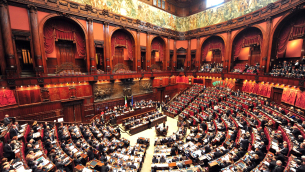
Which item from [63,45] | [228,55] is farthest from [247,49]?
[63,45]

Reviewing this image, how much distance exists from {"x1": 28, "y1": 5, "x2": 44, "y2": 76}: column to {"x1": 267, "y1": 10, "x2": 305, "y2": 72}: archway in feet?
72.4

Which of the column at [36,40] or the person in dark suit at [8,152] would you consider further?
the column at [36,40]

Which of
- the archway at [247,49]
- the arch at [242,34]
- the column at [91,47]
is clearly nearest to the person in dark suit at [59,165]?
the column at [91,47]

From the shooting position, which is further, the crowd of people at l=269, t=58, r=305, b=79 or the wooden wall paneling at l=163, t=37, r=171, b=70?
the wooden wall paneling at l=163, t=37, r=171, b=70

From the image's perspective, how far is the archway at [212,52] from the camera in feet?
64.7

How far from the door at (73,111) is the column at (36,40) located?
3.75m

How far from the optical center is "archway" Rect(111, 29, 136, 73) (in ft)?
54.8

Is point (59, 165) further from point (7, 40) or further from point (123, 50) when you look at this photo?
point (123, 50)

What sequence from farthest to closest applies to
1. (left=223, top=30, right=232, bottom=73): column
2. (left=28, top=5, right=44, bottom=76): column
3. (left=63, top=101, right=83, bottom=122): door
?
1. (left=223, top=30, right=232, bottom=73): column
2. (left=63, top=101, right=83, bottom=122): door
3. (left=28, top=5, right=44, bottom=76): column

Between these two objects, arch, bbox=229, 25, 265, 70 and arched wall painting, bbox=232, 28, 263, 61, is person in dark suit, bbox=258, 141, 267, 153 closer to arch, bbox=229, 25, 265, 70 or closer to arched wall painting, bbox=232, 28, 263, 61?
arch, bbox=229, 25, 265, 70

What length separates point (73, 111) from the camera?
43.1 ft

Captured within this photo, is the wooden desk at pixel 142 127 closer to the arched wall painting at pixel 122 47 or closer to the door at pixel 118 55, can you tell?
the arched wall painting at pixel 122 47

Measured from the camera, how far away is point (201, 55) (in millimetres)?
21250

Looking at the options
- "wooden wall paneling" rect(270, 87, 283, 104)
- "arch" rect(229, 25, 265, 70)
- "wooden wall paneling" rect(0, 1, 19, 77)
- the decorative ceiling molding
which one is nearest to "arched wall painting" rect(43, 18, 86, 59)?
Answer: the decorative ceiling molding
